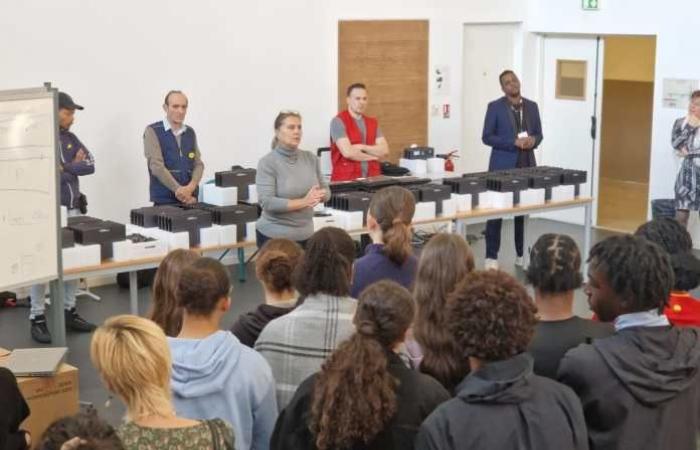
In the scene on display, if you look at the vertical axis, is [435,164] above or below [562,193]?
above

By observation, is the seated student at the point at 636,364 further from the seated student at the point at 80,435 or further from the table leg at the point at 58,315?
the table leg at the point at 58,315

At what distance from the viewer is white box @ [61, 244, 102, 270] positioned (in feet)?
20.1

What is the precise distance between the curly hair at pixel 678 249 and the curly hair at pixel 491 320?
4.16 feet

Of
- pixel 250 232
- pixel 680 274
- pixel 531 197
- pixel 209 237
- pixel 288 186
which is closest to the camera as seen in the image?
pixel 680 274

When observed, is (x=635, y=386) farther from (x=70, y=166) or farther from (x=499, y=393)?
(x=70, y=166)

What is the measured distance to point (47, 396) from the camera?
410 centimetres

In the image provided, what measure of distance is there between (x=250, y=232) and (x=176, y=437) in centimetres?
437

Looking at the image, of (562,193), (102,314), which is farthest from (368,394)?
(562,193)

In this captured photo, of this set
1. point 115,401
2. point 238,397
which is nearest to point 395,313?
point 238,397

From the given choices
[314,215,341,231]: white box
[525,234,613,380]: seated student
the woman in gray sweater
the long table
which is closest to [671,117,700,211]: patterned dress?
the long table

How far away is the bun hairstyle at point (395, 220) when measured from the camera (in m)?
4.50

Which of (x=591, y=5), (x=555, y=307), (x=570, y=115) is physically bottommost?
(x=555, y=307)

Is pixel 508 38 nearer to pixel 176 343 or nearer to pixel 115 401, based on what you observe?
pixel 115 401

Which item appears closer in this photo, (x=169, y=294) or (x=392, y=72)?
(x=169, y=294)
